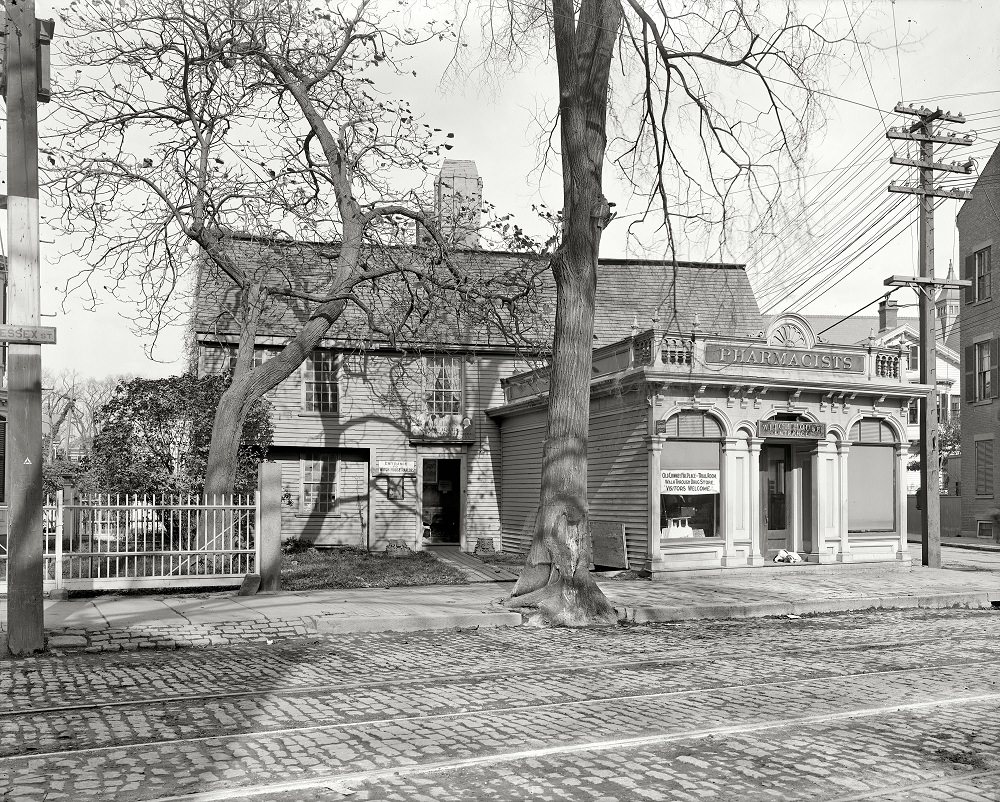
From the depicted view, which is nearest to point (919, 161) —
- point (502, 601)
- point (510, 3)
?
point (510, 3)

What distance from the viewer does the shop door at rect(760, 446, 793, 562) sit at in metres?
20.8

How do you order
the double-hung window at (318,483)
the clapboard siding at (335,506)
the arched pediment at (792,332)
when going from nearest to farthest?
1. the arched pediment at (792,332)
2. the clapboard siding at (335,506)
3. the double-hung window at (318,483)

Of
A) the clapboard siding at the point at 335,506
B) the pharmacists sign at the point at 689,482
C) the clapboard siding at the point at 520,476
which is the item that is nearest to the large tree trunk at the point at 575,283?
the pharmacists sign at the point at 689,482

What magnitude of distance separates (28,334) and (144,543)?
5.29 meters

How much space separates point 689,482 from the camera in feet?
63.0

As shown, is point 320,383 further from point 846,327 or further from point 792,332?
point 846,327

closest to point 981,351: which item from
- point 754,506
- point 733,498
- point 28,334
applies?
point 754,506

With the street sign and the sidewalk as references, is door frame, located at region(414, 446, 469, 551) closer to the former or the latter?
the sidewalk

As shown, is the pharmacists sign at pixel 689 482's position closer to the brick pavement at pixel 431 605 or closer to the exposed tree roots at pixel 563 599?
the brick pavement at pixel 431 605

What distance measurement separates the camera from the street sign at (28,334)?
9523 millimetres

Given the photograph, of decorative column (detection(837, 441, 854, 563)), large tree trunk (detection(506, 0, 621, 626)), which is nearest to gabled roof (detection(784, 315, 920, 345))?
decorative column (detection(837, 441, 854, 563))

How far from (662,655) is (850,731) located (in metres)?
3.71

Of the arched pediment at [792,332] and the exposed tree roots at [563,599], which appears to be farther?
the arched pediment at [792,332]

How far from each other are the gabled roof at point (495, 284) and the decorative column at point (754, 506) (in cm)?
378
